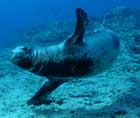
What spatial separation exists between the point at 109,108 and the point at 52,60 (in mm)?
2158

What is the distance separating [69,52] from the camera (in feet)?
16.9

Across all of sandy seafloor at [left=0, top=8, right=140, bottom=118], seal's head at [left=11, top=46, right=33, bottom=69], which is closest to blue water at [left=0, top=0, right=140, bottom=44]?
sandy seafloor at [left=0, top=8, right=140, bottom=118]

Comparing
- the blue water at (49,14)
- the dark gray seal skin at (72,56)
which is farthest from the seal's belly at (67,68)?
the blue water at (49,14)

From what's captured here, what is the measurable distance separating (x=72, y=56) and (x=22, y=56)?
3.70ft

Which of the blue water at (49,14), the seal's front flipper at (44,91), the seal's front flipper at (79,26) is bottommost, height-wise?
the seal's front flipper at (44,91)

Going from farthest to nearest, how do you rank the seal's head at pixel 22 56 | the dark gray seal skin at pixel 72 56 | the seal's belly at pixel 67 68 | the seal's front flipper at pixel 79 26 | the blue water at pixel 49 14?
the blue water at pixel 49 14 → the seal's front flipper at pixel 79 26 → the seal's belly at pixel 67 68 → the dark gray seal skin at pixel 72 56 → the seal's head at pixel 22 56

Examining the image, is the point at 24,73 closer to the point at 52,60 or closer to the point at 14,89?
the point at 14,89

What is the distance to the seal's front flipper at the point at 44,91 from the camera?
5968 mm

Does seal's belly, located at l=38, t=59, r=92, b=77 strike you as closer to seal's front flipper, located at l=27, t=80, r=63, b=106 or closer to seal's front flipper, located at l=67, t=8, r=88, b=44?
seal's front flipper, located at l=67, t=8, r=88, b=44

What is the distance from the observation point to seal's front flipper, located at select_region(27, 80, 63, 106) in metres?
5.97

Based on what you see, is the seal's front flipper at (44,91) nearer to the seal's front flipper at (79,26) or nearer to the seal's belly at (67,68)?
the seal's belly at (67,68)

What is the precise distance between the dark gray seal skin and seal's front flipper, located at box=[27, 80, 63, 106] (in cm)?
2

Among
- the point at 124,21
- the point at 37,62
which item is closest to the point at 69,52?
the point at 37,62

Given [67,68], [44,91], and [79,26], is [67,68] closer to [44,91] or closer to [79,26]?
[79,26]
